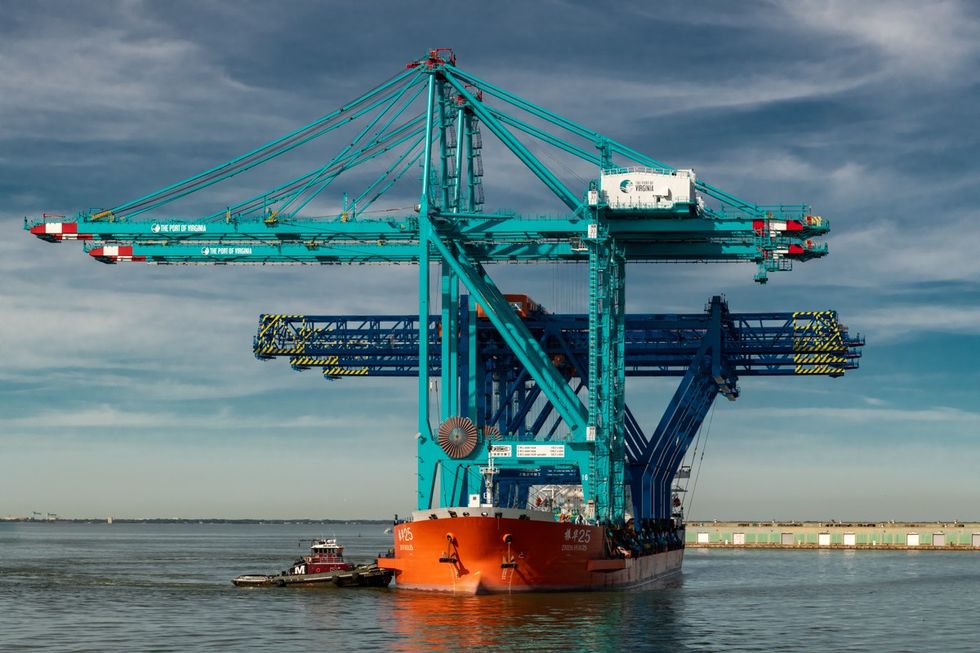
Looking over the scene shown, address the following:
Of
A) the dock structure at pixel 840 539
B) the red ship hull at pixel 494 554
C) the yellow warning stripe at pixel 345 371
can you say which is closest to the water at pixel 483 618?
the red ship hull at pixel 494 554

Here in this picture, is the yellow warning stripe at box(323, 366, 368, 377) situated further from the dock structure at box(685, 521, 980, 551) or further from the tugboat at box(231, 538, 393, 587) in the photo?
the dock structure at box(685, 521, 980, 551)

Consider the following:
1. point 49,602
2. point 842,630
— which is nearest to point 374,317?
point 49,602

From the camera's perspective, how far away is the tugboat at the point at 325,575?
62.5m

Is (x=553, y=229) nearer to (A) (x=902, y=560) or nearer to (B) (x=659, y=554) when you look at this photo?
(B) (x=659, y=554)

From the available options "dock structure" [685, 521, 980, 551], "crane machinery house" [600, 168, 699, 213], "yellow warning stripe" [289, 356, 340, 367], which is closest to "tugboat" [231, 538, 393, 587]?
"yellow warning stripe" [289, 356, 340, 367]

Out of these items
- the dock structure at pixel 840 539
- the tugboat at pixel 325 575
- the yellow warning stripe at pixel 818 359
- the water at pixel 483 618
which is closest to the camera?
the water at pixel 483 618

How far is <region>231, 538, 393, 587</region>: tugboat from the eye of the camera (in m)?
62.5

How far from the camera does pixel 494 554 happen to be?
173 ft

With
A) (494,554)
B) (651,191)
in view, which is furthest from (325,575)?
(651,191)

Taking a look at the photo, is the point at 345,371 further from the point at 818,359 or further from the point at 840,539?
the point at 840,539

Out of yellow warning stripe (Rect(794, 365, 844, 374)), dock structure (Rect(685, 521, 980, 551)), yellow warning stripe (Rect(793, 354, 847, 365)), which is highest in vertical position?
yellow warning stripe (Rect(793, 354, 847, 365))

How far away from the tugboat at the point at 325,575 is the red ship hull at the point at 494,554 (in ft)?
15.0

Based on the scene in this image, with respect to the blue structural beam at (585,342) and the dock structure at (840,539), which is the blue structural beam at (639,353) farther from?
the dock structure at (840,539)

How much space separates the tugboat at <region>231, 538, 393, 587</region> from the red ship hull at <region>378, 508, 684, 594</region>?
15.0 feet
